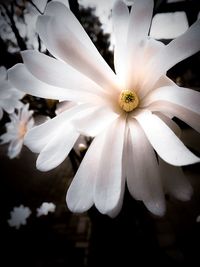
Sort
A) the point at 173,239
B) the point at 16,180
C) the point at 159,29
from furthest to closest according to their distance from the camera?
1. the point at 16,180
2. the point at 173,239
3. the point at 159,29

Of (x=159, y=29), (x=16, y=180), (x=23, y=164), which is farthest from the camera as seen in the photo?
(x=23, y=164)

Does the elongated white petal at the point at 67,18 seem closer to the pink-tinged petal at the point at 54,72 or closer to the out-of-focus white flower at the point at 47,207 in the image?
the pink-tinged petal at the point at 54,72

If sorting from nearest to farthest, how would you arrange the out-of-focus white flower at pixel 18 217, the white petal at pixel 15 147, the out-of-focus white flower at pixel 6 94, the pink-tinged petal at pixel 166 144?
the pink-tinged petal at pixel 166 144
the out-of-focus white flower at pixel 6 94
the white petal at pixel 15 147
the out-of-focus white flower at pixel 18 217

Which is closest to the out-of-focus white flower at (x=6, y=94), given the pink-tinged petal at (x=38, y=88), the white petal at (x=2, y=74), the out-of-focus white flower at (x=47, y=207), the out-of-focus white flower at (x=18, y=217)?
the white petal at (x=2, y=74)

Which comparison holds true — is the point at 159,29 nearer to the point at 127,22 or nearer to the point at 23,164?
the point at 127,22

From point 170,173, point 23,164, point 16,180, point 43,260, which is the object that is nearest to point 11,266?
point 43,260

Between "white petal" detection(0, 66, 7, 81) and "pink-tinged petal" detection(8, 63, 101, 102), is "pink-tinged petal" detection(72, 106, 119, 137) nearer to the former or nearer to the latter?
"pink-tinged petal" detection(8, 63, 101, 102)

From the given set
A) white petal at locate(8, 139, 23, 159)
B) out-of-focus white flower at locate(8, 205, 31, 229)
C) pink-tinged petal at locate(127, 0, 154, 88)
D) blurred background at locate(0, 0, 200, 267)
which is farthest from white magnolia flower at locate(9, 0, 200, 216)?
out-of-focus white flower at locate(8, 205, 31, 229)
